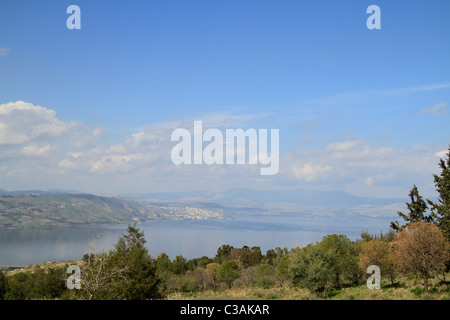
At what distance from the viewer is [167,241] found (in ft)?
476

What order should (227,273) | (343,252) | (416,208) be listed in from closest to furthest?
(416,208) → (343,252) → (227,273)

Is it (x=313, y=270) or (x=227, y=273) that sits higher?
(x=313, y=270)

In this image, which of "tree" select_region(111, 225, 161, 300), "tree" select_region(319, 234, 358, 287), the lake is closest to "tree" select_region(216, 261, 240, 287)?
"tree" select_region(319, 234, 358, 287)

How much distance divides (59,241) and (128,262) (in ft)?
464

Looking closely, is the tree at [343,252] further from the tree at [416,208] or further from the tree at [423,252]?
the tree at [423,252]

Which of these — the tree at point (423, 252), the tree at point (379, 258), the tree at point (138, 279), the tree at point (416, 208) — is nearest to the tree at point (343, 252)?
the tree at point (379, 258)

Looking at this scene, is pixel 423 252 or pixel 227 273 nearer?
pixel 423 252

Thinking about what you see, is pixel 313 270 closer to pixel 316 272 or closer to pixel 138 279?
pixel 316 272

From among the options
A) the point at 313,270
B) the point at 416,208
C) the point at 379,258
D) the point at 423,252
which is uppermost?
the point at 416,208

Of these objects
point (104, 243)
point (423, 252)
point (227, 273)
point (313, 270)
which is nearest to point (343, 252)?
point (313, 270)

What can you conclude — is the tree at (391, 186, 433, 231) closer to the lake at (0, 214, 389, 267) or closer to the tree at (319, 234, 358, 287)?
the tree at (319, 234, 358, 287)

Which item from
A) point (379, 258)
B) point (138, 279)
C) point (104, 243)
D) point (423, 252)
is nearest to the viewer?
point (423, 252)
